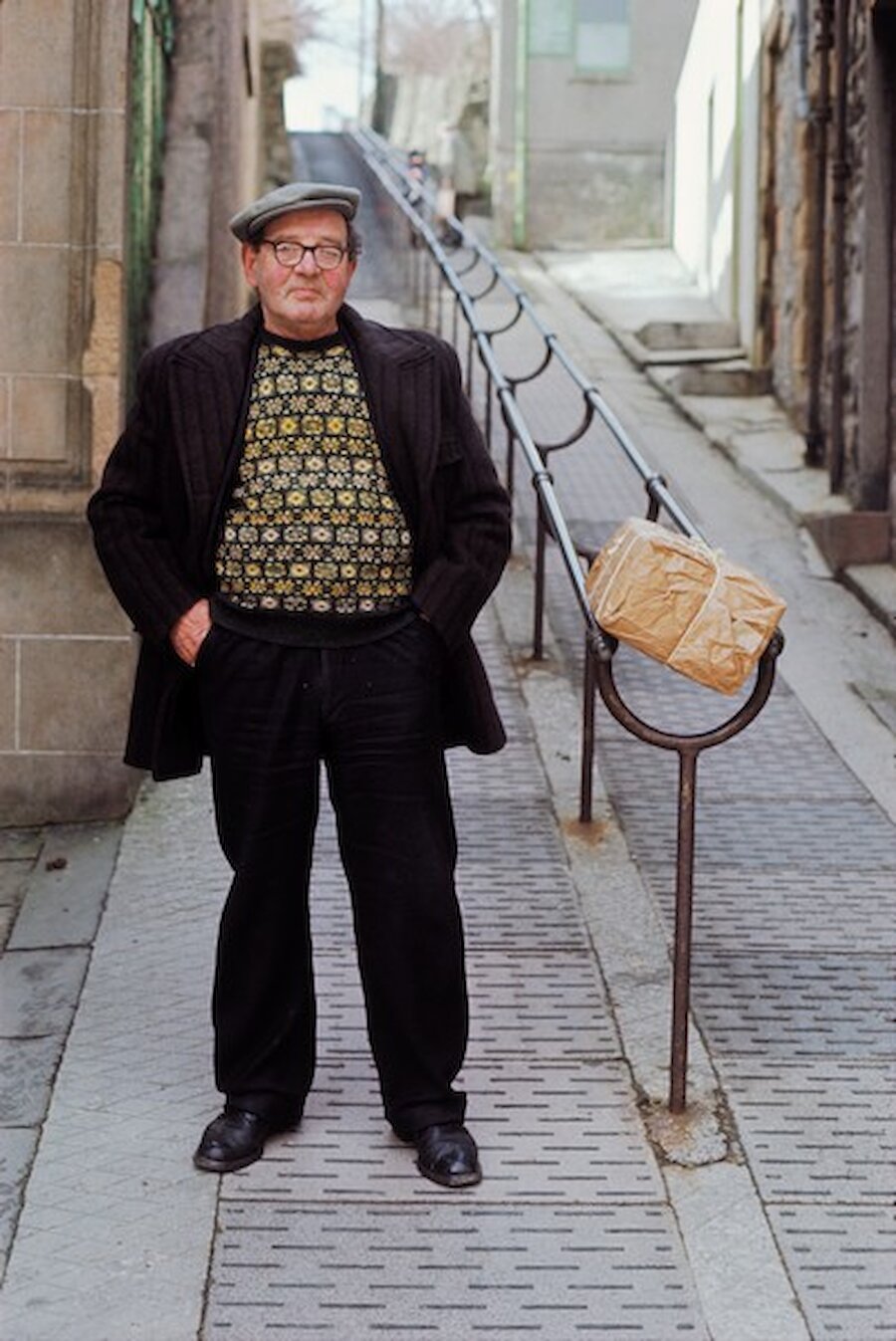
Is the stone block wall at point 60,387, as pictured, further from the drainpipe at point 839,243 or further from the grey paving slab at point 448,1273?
the drainpipe at point 839,243

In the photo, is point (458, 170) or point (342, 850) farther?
point (458, 170)

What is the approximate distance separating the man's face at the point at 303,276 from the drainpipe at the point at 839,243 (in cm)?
682

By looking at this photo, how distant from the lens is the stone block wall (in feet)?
22.1

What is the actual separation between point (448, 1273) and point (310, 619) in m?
1.24

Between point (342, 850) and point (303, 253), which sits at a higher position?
point (303, 253)

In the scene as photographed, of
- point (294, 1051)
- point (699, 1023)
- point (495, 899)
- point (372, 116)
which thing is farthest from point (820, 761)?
point (372, 116)

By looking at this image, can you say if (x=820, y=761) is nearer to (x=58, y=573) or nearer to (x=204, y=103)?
(x=58, y=573)

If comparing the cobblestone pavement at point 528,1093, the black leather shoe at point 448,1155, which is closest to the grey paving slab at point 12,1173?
the cobblestone pavement at point 528,1093

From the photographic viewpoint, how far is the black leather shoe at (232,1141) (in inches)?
178

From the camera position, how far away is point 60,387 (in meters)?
6.80

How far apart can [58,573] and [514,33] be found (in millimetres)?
18493

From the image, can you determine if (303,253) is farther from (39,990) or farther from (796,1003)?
(796,1003)

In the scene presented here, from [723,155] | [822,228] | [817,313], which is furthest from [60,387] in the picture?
[723,155]

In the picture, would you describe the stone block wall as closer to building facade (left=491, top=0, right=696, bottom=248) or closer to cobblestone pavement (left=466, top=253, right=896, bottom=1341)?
cobblestone pavement (left=466, top=253, right=896, bottom=1341)
